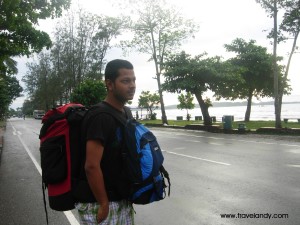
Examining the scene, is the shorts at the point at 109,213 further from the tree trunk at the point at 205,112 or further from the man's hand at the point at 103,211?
the tree trunk at the point at 205,112

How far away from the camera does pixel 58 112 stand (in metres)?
2.42

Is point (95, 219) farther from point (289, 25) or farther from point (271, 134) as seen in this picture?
point (289, 25)

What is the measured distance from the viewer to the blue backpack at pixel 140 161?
2.20 meters

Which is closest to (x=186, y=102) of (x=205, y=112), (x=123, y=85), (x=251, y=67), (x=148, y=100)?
(x=148, y=100)

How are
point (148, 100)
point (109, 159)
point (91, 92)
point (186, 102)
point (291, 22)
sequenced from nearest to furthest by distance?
point (109, 159)
point (91, 92)
point (291, 22)
point (186, 102)
point (148, 100)

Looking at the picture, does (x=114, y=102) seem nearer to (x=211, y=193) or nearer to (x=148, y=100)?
(x=211, y=193)

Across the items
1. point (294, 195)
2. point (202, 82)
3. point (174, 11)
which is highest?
point (174, 11)

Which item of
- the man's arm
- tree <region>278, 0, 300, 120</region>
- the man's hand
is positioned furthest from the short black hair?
tree <region>278, 0, 300, 120</region>

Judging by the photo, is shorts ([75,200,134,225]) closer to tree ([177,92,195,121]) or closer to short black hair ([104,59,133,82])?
short black hair ([104,59,133,82])

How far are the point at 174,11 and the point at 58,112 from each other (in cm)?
3636

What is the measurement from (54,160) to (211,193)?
200 inches

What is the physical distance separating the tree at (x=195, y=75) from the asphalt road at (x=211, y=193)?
15.5 meters

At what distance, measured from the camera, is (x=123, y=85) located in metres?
2.35

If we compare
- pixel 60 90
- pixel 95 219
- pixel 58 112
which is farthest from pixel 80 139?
pixel 60 90
